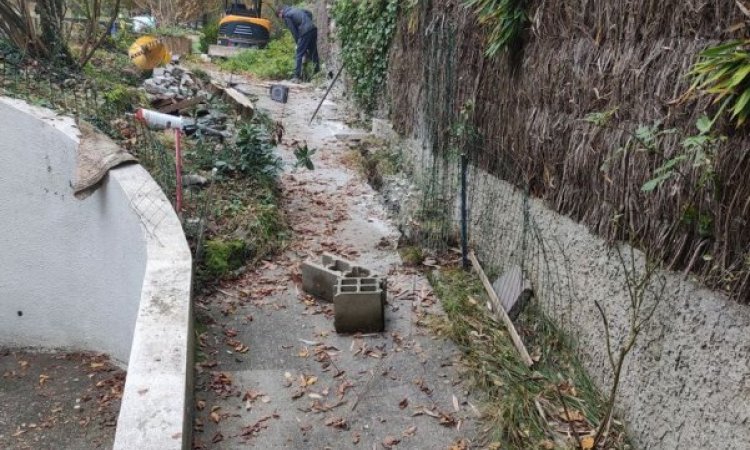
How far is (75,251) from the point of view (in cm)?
655

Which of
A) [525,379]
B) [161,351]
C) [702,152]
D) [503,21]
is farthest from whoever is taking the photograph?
[503,21]

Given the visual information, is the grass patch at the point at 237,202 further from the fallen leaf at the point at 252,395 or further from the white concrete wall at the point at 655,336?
the white concrete wall at the point at 655,336

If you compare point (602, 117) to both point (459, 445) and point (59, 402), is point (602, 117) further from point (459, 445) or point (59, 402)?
point (59, 402)

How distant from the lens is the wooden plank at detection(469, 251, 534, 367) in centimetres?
417

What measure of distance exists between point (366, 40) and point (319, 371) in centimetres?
712

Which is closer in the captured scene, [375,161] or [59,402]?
[59,402]

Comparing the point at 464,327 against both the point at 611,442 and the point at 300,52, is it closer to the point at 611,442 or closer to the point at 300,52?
the point at 611,442

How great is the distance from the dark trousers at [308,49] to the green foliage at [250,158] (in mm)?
9127

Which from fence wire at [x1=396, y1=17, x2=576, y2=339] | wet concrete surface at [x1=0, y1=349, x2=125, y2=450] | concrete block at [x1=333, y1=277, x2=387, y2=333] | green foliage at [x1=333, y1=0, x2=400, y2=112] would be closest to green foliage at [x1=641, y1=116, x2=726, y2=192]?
fence wire at [x1=396, y1=17, x2=576, y2=339]

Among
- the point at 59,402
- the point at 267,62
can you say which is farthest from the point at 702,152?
the point at 267,62

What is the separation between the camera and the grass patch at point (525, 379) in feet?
11.4

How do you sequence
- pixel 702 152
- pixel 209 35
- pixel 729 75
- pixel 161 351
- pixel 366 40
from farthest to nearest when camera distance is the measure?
pixel 209 35 < pixel 366 40 < pixel 161 351 < pixel 702 152 < pixel 729 75

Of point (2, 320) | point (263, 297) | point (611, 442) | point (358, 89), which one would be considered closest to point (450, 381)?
point (611, 442)

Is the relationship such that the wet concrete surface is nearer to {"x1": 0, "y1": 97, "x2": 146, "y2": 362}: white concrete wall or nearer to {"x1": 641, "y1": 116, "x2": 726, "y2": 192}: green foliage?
{"x1": 0, "y1": 97, "x2": 146, "y2": 362}: white concrete wall
